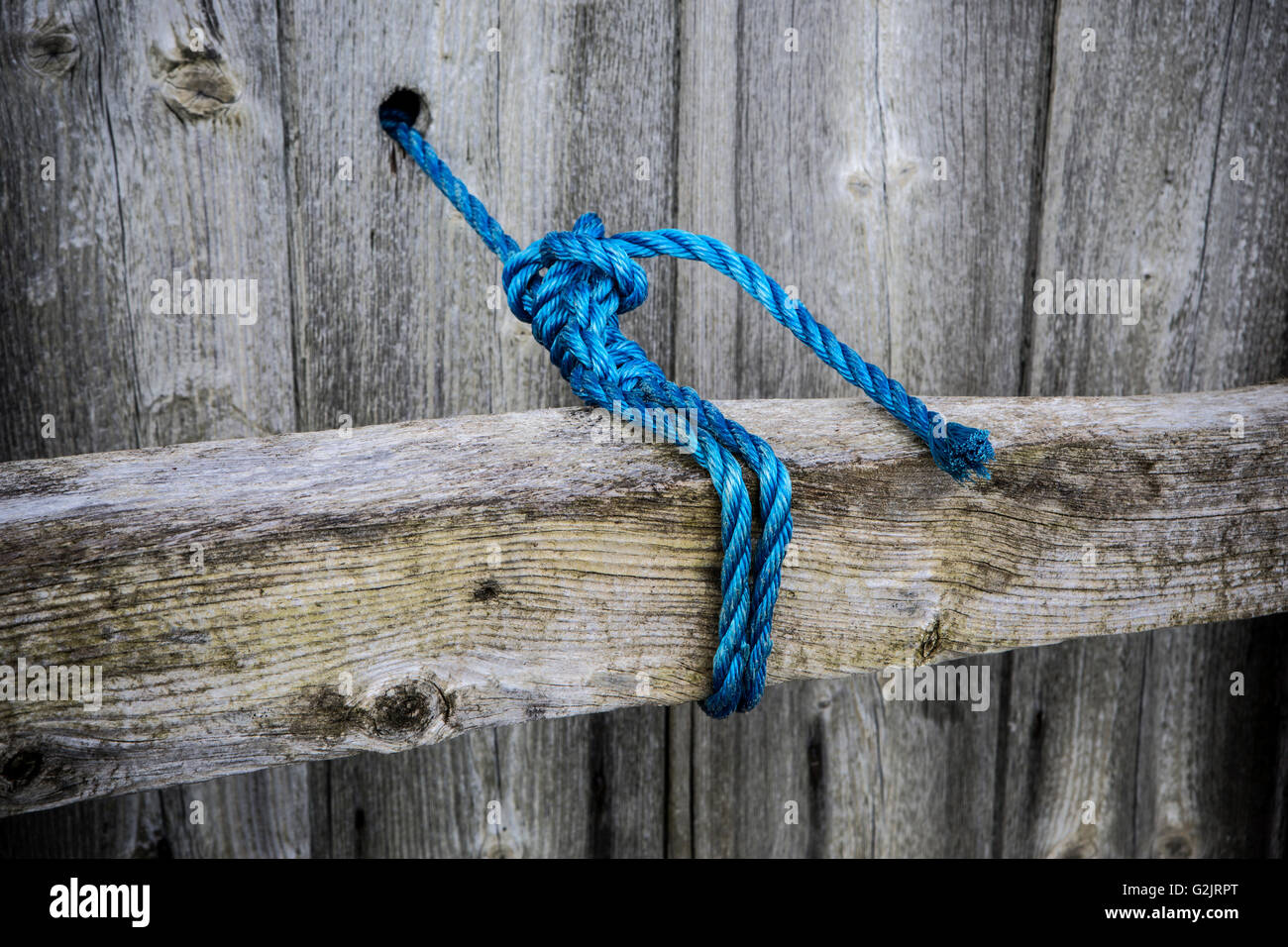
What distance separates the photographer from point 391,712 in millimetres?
582

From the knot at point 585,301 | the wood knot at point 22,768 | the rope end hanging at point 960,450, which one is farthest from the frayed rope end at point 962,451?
the wood knot at point 22,768

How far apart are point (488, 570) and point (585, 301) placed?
260mm

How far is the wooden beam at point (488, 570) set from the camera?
0.53 m

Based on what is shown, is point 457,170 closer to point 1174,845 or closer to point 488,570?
point 488,570

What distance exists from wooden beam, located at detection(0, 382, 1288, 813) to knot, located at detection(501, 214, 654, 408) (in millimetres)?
51

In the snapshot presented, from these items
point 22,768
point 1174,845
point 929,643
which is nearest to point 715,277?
point 929,643

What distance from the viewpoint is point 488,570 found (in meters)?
0.58

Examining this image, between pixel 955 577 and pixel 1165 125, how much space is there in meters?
0.82

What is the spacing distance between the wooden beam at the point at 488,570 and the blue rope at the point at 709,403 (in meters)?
0.02

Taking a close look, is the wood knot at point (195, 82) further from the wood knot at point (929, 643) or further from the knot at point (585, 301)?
the wood knot at point (929, 643)

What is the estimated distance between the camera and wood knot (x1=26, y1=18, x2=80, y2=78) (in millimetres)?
837

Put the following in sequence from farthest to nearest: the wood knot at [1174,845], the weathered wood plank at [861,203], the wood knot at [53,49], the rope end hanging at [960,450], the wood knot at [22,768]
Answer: the wood knot at [1174,845] → the weathered wood plank at [861,203] → the wood knot at [53,49] → the rope end hanging at [960,450] → the wood knot at [22,768]

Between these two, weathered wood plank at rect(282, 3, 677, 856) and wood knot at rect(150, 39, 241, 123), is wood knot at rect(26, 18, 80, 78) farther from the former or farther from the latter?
weathered wood plank at rect(282, 3, 677, 856)
